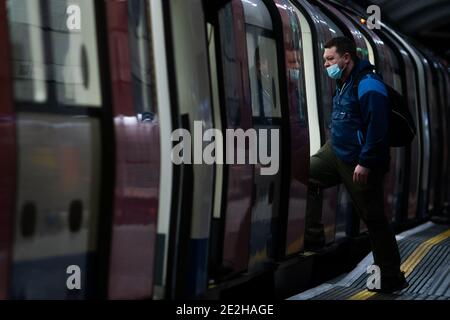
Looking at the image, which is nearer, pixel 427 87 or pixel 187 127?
pixel 187 127

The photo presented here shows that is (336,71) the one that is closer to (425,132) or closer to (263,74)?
(263,74)

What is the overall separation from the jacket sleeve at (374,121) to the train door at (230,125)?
66 centimetres

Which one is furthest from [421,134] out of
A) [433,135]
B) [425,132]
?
[433,135]

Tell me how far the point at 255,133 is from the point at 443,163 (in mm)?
6354

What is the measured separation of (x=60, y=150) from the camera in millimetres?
2928

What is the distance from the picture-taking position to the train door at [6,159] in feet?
8.71

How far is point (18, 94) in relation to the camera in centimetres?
276

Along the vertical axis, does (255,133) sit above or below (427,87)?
below

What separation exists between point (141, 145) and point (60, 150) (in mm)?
526
